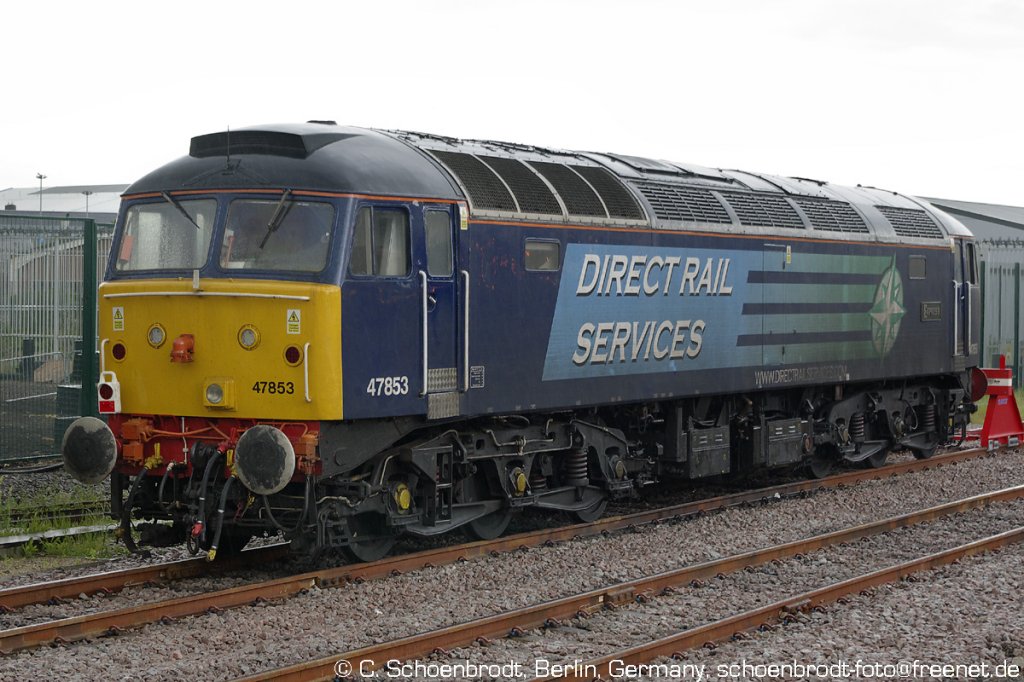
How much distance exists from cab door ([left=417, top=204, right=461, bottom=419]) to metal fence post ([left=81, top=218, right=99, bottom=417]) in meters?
5.97

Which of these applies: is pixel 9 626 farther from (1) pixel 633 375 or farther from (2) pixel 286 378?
(1) pixel 633 375

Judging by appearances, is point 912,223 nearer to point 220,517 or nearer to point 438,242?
point 438,242

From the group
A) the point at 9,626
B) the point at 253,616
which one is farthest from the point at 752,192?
the point at 9,626

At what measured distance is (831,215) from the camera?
1592 cm

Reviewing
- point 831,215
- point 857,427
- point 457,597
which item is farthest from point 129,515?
point 857,427

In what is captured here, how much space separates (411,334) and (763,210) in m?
5.92

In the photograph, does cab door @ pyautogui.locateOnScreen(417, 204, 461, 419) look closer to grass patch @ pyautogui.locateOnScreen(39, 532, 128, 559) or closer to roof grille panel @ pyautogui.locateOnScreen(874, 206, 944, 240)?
grass patch @ pyautogui.locateOnScreen(39, 532, 128, 559)

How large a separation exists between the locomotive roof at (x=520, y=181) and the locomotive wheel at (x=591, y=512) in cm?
284

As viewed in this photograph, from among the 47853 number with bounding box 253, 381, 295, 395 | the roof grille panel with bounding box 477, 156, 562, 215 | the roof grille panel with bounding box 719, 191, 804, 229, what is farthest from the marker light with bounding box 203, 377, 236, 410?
the roof grille panel with bounding box 719, 191, 804, 229

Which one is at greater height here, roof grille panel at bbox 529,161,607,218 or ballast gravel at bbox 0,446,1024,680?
roof grille panel at bbox 529,161,607,218

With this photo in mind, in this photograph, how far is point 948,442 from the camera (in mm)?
18578

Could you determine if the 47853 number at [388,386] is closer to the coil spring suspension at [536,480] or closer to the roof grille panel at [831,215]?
the coil spring suspension at [536,480]

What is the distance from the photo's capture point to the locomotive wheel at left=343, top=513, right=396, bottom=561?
10570mm

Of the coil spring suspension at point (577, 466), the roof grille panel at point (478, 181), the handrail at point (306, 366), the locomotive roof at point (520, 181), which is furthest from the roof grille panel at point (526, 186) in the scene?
the handrail at point (306, 366)
